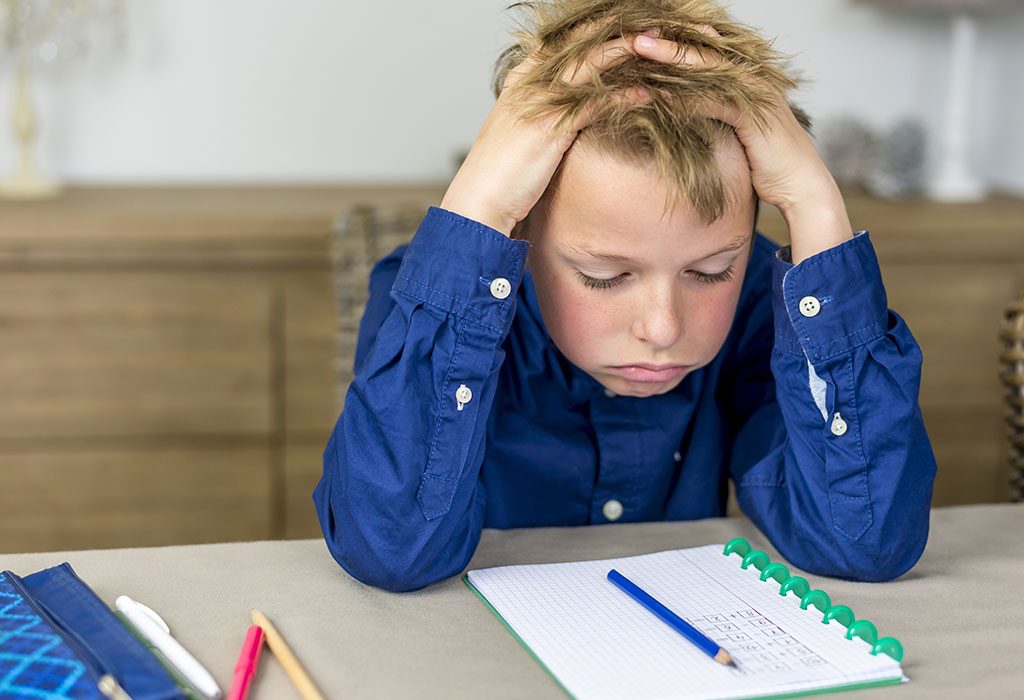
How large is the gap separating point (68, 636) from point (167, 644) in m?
0.07

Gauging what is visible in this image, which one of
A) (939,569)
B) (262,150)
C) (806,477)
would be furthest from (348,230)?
(262,150)

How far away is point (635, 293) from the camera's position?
1.08 meters

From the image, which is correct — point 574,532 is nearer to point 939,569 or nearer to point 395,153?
point 939,569

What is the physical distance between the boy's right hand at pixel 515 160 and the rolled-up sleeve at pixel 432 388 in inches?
1.1

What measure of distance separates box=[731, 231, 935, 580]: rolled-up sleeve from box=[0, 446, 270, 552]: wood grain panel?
144 cm

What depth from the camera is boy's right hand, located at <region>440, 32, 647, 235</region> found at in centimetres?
107

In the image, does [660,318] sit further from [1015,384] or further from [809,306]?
[1015,384]

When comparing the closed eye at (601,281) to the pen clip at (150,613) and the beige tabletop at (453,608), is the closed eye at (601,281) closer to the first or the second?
the beige tabletop at (453,608)

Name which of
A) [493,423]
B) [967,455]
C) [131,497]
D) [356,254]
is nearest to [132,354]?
[131,497]

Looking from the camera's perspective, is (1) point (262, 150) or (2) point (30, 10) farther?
(1) point (262, 150)

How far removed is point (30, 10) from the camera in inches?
97.6

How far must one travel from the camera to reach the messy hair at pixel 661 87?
1.04m

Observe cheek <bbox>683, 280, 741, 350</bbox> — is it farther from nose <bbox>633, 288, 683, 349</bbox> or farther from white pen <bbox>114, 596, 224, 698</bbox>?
white pen <bbox>114, 596, 224, 698</bbox>

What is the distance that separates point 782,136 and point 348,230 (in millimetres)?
738
